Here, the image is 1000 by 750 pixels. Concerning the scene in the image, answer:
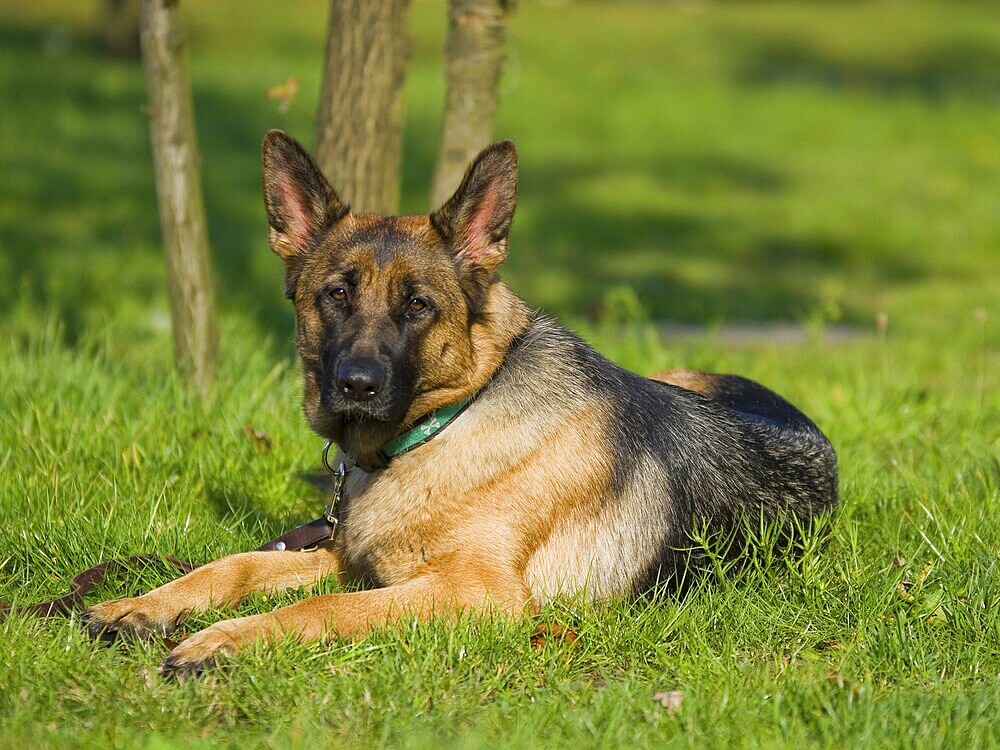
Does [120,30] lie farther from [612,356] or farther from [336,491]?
[336,491]

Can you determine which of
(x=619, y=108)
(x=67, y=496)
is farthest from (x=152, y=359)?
(x=619, y=108)

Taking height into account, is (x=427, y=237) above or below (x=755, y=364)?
above

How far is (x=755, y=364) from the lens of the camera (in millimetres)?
7660

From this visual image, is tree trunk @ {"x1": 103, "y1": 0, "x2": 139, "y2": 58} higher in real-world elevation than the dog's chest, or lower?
higher

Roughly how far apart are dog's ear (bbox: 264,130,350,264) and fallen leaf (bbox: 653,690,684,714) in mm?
2091

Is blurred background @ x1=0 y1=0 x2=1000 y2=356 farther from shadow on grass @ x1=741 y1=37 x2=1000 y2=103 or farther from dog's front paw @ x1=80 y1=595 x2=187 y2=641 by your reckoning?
dog's front paw @ x1=80 y1=595 x2=187 y2=641

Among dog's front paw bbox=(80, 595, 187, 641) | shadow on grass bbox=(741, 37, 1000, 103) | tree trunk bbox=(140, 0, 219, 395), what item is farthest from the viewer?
shadow on grass bbox=(741, 37, 1000, 103)

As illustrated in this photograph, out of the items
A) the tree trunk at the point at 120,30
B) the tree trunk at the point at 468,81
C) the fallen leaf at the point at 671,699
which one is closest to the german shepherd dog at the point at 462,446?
the fallen leaf at the point at 671,699

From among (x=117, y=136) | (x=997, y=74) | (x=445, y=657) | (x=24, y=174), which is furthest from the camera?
(x=997, y=74)

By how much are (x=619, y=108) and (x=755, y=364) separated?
1181 centimetres

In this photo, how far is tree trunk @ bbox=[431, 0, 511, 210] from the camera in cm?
638

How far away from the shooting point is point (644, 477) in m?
4.48

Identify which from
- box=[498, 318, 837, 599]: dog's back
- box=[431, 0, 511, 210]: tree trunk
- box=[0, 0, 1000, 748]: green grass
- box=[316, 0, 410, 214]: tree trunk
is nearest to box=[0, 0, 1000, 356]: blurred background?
box=[0, 0, 1000, 748]: green grass

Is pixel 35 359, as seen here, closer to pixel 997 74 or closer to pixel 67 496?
pixel 67 496
